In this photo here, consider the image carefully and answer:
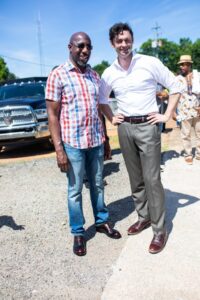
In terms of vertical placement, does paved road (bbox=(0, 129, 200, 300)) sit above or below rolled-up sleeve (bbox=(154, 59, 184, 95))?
below

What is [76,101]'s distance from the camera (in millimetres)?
3291

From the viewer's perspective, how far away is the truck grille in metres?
8.45

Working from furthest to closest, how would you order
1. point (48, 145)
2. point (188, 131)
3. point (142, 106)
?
point (48, 145) < point (188, 131) < point (142, 106)

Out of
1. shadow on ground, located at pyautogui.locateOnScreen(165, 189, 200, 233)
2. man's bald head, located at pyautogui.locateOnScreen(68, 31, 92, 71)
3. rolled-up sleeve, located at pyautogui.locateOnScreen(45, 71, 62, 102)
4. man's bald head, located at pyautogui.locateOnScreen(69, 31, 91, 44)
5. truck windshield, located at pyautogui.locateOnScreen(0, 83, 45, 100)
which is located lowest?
shadow on ground, located at pyautogui.locateOnScreen(165, 189, 200, 233)

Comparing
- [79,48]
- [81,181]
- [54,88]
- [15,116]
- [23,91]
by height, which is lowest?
[15,116]

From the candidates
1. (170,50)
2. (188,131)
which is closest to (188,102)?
(188,131)

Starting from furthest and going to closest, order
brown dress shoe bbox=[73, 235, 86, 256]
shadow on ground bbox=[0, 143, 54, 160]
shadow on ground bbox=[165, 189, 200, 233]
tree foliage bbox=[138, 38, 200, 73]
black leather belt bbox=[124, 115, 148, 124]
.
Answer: tree foliage bbox=[138, 38, 200, 73] < shadow on ground bbox=[0, 143, 54, 160] < shadow on ground bbox=[165, 189, 200, 233] < brown dress shoe bbox=[73, 235, 86, 256] < black leather belt bbox=[124, 115, 148, 124]

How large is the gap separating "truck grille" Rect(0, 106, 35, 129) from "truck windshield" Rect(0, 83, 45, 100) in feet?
3.37

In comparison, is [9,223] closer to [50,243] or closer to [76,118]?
[50,243]

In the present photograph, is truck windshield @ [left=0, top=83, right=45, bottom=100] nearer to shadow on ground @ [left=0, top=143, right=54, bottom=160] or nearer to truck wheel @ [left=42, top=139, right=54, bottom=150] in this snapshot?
truck wheel @ [left=42, top=139, right=54, bottom=150]

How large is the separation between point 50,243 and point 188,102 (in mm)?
4154

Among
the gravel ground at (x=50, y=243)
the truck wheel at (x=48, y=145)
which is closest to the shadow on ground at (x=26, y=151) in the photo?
the truck wheel at (x=48, y=145)

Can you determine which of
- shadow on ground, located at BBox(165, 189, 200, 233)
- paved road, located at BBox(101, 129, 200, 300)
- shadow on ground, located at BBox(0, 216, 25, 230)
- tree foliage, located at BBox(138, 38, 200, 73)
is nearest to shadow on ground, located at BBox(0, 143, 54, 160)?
shadow on ground, located at BBox(0, 216, 25, 230)

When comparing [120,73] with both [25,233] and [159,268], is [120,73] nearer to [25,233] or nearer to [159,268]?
[159,268]
